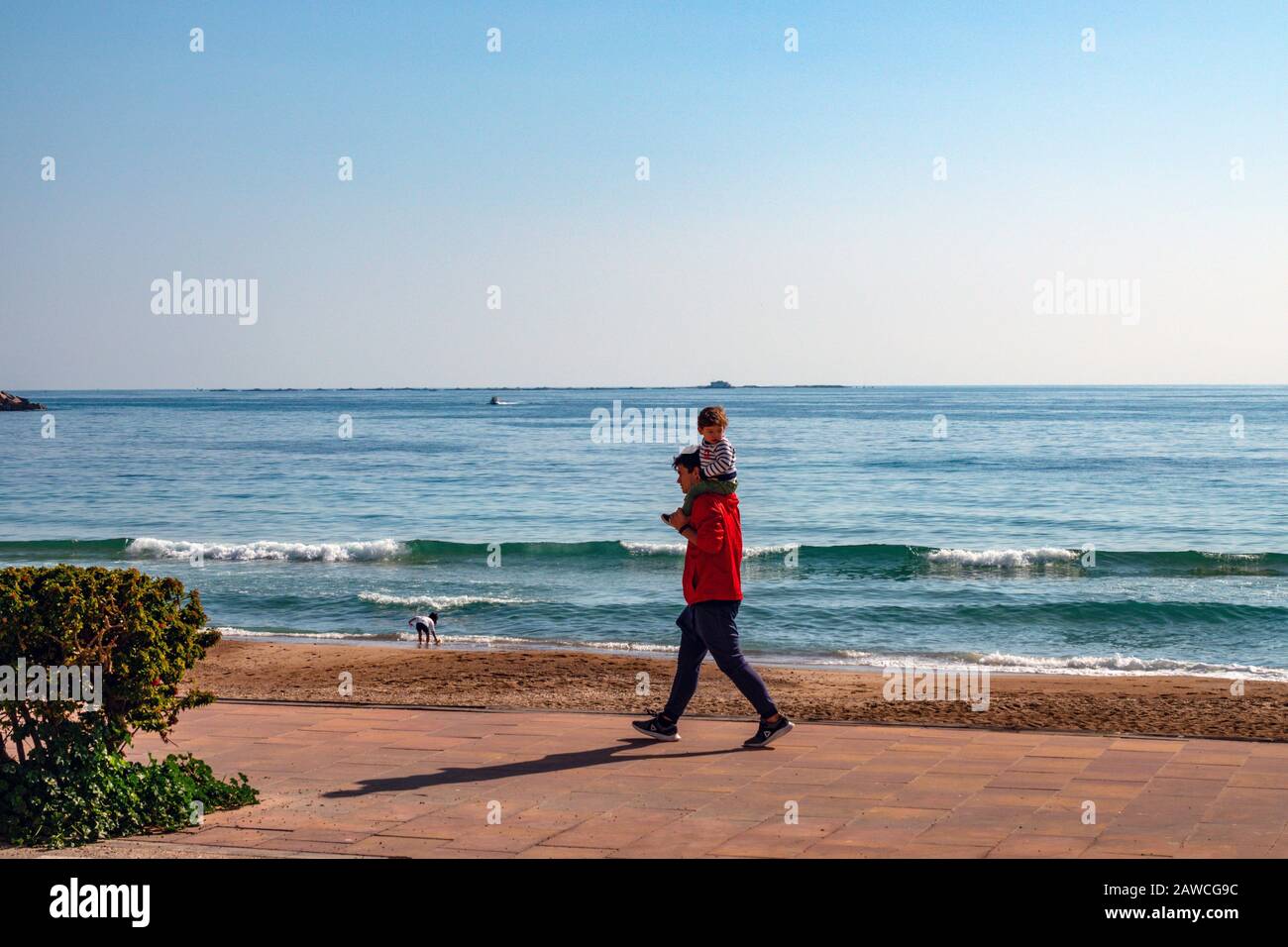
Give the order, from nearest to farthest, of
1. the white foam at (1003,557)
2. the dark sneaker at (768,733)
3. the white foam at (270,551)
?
the dark sneaker at (768,733) → the white foam at (1003,557) → the white foam at (270,551)

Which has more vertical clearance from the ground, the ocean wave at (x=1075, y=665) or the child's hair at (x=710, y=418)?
the child's hair at (x=710, y=418)

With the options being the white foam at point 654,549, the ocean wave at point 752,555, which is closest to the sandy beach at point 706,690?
the ocean wave at point 752,555

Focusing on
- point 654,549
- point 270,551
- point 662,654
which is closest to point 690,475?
point 662,654

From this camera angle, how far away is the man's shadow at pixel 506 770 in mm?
6121

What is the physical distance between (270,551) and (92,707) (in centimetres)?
1962

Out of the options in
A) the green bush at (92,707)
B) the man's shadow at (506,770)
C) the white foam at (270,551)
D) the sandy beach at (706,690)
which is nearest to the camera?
the green bush at (92,707)

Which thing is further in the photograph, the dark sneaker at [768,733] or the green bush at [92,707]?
the dark sneaker at [768,733]

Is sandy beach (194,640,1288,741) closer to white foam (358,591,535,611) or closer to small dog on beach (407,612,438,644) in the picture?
small dog on beach (407,612,438,644)

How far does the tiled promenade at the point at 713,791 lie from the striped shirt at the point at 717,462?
160cm

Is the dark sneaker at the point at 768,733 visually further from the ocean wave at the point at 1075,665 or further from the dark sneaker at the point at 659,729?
the ocean wave at the point at 1075,665

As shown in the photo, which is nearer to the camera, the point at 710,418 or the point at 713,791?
the point at 713,791

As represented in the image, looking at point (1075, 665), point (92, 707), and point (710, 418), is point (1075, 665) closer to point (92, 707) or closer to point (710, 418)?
point (710, 418)

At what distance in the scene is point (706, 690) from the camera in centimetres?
979
